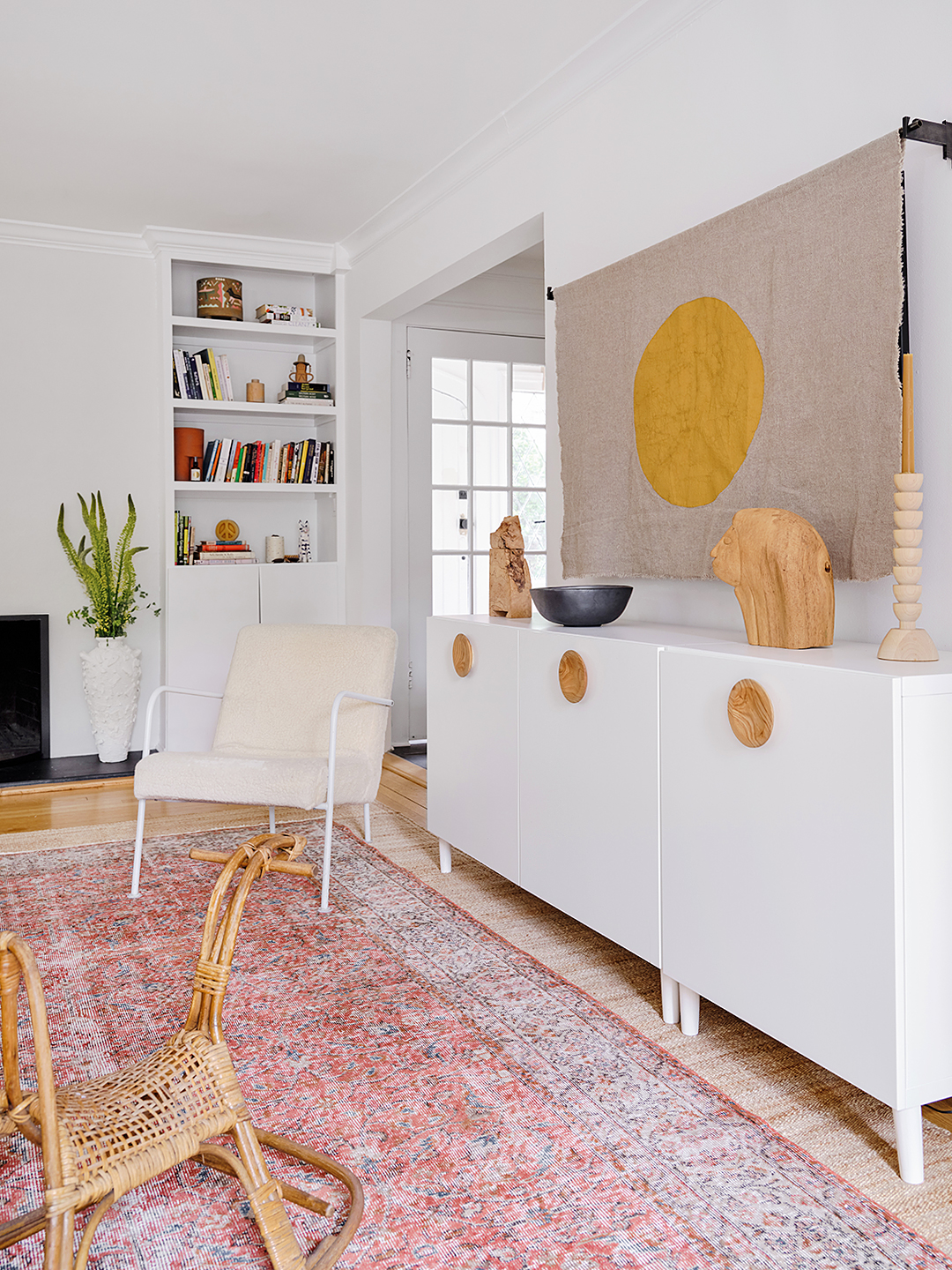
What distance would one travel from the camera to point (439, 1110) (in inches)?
67.1

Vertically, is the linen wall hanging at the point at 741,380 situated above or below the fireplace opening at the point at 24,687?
above

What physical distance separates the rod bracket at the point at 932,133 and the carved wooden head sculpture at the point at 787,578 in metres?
0.71

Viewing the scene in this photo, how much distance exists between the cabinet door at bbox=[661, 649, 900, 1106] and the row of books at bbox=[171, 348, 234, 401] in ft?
11.1

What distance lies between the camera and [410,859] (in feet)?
10.4

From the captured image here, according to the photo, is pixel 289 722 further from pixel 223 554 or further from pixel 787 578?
pixel 787 578

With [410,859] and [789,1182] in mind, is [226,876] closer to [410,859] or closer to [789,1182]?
[789,1182]

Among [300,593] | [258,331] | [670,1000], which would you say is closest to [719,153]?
[670,1000]

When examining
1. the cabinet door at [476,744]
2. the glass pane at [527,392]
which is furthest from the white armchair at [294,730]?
the glass pane at [527,392]

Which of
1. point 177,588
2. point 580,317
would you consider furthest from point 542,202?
point 177,588

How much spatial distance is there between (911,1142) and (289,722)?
2264mm

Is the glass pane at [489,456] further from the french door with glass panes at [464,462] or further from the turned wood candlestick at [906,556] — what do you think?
the turned wood candlestick at [906,556]

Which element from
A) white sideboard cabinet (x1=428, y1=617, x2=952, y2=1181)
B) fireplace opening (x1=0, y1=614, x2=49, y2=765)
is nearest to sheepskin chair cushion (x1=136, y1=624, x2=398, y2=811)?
white sideboard cabinet (x1=428, y1=617, x2=952, y2=1181)

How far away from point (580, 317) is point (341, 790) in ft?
4.99

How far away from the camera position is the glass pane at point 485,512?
4977 millimetres
